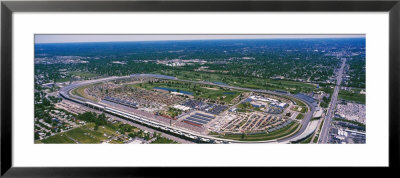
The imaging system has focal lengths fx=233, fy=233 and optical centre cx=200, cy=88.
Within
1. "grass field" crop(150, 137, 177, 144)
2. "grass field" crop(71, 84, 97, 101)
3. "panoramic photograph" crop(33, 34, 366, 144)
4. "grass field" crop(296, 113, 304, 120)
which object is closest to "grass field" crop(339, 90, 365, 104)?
"panoramic photograph" crop(33, 34, 366, 144)

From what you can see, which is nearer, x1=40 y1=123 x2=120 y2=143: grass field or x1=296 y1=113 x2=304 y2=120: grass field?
x1=40 y1=123 x2=120 y2=143: grass field

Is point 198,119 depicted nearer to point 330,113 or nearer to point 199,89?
point 199,89

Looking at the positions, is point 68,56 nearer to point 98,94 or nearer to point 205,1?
point 98,94

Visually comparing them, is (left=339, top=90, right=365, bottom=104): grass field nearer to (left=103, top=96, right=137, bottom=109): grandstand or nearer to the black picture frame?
the black picture frame

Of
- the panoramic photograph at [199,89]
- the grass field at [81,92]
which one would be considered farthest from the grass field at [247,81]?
the grass field at [81,92]

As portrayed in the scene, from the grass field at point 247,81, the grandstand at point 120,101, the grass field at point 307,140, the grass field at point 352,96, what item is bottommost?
the grass field at point 307,140

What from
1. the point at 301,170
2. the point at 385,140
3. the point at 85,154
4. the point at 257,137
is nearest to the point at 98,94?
the point at 85,154

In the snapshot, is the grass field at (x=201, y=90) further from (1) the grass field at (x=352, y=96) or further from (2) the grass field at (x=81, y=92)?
(1) the grass field at (x=352, y=96)

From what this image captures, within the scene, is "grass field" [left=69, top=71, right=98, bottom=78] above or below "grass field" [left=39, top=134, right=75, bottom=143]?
above
